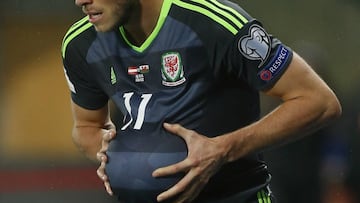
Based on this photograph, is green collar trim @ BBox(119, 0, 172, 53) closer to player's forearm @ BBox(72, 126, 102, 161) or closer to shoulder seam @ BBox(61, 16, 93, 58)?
shoulder seam @ BBox(61, 16, 93, 58)

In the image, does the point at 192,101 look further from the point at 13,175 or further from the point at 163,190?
the point at 13,175

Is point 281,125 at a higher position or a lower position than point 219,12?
lower

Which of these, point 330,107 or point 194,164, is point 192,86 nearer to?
point 194,164

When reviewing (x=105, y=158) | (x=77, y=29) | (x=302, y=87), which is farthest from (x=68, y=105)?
(x=302, y=87)

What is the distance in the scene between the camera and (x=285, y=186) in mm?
3850

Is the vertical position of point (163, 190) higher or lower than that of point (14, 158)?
higher

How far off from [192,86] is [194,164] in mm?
186

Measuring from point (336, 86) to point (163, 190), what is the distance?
1.74 meters

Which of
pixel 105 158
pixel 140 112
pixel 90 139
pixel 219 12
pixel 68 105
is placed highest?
pixel 219 12

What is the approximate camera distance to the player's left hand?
219 centimetres

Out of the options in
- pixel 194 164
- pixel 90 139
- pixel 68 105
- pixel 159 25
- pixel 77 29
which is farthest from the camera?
pixel 68 105

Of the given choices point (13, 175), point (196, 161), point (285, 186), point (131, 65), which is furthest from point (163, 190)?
point (13, 175)

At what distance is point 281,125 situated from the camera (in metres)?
2.24

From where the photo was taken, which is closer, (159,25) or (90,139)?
(159,25)
